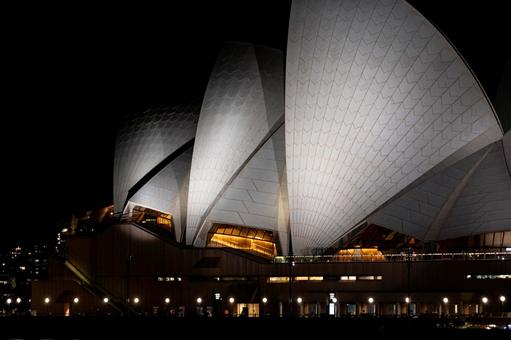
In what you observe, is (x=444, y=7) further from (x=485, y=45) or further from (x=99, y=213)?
(x=99, y=213)

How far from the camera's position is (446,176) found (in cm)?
4231

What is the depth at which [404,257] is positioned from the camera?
46.8 meters

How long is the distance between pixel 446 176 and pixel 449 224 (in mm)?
3521

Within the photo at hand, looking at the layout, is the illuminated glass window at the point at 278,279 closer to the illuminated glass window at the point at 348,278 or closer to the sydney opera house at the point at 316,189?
the sydney opera house at the point at 316,189

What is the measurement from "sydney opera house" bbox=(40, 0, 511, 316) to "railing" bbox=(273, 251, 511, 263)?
12cm

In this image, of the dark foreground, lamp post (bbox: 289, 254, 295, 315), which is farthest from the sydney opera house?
the dark foreground

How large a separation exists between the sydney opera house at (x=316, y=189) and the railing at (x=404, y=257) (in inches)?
4.5

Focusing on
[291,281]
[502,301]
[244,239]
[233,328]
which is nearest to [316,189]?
[291,281]

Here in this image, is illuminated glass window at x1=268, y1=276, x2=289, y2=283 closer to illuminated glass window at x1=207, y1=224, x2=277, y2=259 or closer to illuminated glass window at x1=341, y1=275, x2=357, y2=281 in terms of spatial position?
illuminated glass window at x1=207, y1=224, x2=277, y2=259

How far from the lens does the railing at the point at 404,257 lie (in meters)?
44.8

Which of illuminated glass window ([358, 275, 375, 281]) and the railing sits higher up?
the railing

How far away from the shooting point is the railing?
44.8 metres

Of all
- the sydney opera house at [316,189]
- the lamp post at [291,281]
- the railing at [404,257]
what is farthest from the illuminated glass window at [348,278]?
the lamp post at [291,281]

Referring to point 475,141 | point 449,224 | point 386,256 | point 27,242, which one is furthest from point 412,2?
point 27,242
